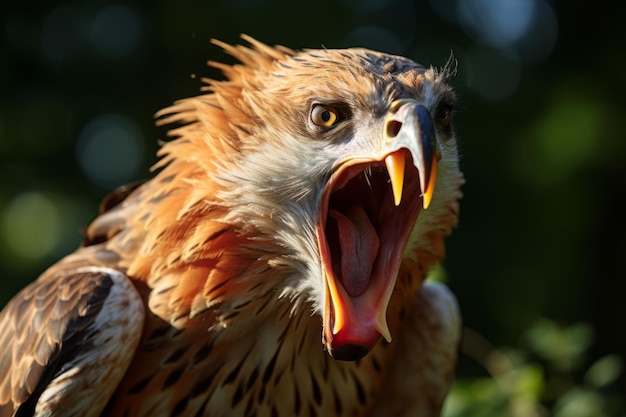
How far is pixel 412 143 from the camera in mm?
2174

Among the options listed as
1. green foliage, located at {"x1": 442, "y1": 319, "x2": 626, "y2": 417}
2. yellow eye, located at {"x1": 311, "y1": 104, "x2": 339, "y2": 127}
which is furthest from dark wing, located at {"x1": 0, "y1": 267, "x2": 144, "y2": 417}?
green foliage, located at {"x1": 442, "y1": 319, "x2": 626, "y2": 417}

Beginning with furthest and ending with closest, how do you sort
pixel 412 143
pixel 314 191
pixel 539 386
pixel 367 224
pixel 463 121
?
1. pixel 463 121
2. pixel 539 386
3. pixel 367 224
4. pixel 314 191
5. pixel 412 143

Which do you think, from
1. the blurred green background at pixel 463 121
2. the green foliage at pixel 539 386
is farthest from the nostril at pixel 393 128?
the blurred green background at pixel 463 121

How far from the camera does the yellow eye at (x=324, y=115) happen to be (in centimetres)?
239

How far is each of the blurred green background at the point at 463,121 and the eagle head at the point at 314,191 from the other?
204 inches

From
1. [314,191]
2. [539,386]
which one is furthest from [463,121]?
[314,191]

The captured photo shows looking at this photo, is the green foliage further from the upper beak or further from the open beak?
the upper beak

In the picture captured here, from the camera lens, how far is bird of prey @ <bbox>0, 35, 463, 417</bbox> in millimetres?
2375

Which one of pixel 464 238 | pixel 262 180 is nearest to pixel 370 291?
pixel 262 180

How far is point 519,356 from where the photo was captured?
3.42 m

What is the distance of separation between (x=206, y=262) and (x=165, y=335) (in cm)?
25

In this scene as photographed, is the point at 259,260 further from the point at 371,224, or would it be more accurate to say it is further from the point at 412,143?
the point at 412,143

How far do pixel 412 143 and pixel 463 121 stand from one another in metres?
6.04

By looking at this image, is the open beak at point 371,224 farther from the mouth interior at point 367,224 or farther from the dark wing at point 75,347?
the dark wing at point 75,347
